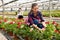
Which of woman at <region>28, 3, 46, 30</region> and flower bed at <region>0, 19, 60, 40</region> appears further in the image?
woman at <region>28, 3, 46, 30</region>

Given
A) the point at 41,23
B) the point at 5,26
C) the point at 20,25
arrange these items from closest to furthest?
the point at 41,23
the point at 20,25
the point at 5,26

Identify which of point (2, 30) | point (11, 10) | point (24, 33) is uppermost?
point (24, 33)

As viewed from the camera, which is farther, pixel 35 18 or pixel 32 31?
pixel 35 18

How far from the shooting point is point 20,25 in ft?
29.6

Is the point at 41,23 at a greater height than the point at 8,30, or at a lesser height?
greater

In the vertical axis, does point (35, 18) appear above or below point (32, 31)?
above

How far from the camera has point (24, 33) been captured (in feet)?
26.3

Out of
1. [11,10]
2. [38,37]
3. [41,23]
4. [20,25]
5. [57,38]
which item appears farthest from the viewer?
[11,10]

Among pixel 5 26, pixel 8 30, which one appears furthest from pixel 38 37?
pixel 5 26

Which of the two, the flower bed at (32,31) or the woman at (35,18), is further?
the woman at (35,18)

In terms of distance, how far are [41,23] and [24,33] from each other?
1.68 ft

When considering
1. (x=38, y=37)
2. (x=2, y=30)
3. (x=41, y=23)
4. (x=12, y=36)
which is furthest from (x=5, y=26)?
(x=38, y=37)

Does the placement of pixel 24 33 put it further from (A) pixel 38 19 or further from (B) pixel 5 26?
(B) pixel 5 26

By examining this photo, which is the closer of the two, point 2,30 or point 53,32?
point 53,32
